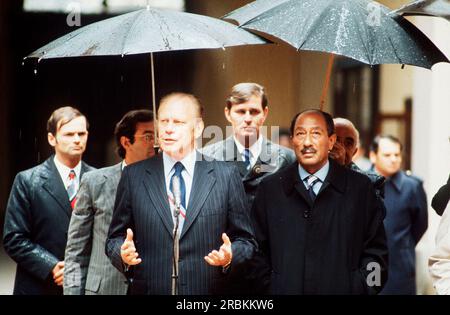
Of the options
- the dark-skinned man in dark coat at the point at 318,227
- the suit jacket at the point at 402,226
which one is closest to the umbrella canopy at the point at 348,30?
the dark-skinned man in dark coat at the point at 318,227

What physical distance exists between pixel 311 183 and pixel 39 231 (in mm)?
1852

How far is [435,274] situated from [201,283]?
132 centimetres

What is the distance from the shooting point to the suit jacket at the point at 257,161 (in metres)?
5.87

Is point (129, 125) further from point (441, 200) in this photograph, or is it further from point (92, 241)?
point (441, 200)

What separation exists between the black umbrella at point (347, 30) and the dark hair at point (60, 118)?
1455mm

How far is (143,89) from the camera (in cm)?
684

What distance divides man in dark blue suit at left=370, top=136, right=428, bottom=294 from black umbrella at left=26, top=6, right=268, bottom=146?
9.98 ft

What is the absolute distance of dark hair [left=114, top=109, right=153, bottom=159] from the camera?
6031 millimetres

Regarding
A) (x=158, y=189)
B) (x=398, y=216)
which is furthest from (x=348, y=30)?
(x=398, y=216)

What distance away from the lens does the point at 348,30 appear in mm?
5246

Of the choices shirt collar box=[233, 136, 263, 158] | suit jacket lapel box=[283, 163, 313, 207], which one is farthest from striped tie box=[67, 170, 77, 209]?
suit jacket lapel box=[283, 163, 313, 207]

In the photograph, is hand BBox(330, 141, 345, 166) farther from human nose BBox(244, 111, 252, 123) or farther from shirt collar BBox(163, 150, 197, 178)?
shirt collar BBox(163, 150, 197, 178)

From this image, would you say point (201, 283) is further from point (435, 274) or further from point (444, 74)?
point (444, 74)

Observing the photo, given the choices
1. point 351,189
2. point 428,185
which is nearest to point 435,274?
point 351,189
